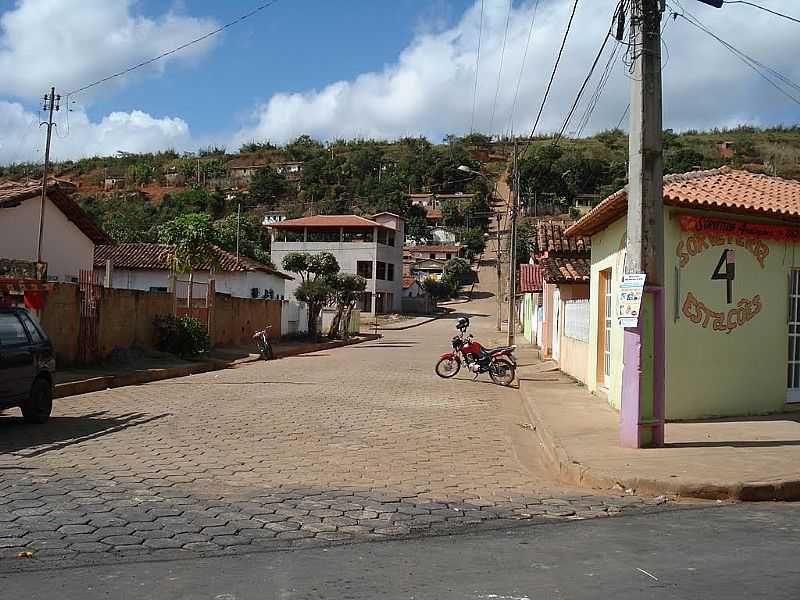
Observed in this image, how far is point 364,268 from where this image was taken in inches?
2908

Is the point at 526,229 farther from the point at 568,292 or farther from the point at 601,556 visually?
the point at 601,556

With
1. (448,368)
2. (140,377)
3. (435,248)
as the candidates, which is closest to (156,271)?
(140,377)

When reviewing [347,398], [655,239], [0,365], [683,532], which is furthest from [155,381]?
[683,532]

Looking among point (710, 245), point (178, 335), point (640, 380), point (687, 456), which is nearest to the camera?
point (687, 456)

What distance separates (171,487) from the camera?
26.7 ft

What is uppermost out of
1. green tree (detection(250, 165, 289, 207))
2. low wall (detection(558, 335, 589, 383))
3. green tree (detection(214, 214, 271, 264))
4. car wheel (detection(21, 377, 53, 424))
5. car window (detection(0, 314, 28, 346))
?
green tree (detection(250, 165, 289, 207))

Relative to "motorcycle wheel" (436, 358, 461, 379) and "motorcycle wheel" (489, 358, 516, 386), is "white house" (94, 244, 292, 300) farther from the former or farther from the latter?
"motorcycle wheel" (489, 358, 516, 386)

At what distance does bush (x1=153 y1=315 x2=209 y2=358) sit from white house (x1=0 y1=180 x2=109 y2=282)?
5775 millimetres

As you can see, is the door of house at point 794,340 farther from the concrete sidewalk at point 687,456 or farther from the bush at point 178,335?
the bush at point 178,335

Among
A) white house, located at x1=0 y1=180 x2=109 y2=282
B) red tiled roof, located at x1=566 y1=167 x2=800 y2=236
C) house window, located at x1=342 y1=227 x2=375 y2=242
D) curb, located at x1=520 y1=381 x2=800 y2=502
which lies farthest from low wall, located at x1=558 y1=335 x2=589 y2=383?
house window, located at x1=342 y1=227 x2=375 y2=242

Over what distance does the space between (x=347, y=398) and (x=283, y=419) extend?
333cm

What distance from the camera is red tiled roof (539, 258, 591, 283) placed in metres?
21.8

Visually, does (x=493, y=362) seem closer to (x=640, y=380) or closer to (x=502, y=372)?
(x=502, y=372)

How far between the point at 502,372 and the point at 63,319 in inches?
409
